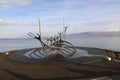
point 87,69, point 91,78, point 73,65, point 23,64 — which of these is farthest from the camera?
point 23,64

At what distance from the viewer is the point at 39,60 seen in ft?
104

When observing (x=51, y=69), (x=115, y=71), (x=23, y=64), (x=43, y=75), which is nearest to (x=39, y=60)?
(x=23, y=64)

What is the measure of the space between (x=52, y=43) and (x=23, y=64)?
6305mm

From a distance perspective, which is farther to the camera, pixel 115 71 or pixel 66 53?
pixel 66 53

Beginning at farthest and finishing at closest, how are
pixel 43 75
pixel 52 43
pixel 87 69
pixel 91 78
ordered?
pixel 52 43 < pixel 87 69 < pixel 43 75 < pixel 91 78

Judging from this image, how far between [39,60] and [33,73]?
6.81 m

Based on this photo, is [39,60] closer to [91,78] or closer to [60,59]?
[60,59]

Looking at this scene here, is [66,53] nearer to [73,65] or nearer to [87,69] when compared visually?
[73,65]

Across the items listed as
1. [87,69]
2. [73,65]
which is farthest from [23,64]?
[87,69]

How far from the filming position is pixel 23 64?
1192 inches

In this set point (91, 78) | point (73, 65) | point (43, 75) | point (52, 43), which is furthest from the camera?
point (52, 43)

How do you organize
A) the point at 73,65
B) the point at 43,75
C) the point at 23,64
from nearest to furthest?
the point at 43,75
the point at 73,65
the point at 23,64

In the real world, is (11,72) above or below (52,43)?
below

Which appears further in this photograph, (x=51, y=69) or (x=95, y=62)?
(x=95, y=62)
